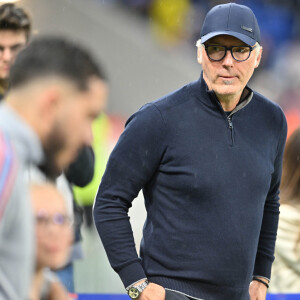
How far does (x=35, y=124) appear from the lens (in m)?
1.78

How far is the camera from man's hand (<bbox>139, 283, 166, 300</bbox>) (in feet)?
10.2

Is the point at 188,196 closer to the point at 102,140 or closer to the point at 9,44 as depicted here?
the point at 9,44

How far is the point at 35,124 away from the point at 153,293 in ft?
4.93

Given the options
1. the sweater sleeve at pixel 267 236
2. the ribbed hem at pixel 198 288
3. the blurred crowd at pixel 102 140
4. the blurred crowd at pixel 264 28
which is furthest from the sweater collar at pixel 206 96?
the blurred crowd at pixel 264 28

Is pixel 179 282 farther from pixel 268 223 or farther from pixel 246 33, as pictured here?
pixel 246 33

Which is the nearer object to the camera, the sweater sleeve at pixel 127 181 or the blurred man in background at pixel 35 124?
the blurred man in background at pixel 35 124

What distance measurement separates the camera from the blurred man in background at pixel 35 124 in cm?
169

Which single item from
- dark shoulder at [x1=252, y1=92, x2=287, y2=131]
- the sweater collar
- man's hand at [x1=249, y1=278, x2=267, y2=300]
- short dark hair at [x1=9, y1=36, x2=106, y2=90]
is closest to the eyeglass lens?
the sweater collar

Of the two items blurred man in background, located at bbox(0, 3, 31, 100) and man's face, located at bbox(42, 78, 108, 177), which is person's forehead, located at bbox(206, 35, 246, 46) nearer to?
blurred man in background, located at bbox(0, 3, 31, 100)

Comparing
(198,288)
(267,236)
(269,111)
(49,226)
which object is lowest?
(198,288)

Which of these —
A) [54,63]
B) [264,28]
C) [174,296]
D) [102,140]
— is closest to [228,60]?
[174,296]

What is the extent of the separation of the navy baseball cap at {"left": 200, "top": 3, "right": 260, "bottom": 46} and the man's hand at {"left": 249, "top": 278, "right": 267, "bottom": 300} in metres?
1.05

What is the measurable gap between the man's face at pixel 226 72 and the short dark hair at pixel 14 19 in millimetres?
991

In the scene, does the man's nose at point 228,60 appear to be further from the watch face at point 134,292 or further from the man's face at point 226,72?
the watch face at point 134,292
